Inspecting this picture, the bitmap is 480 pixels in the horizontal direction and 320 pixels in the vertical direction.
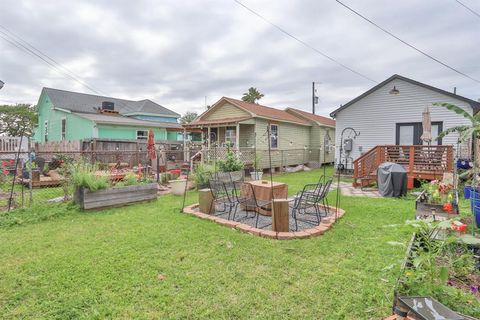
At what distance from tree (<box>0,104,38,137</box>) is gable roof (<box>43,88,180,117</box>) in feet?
32.4

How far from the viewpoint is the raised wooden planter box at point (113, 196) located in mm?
6004

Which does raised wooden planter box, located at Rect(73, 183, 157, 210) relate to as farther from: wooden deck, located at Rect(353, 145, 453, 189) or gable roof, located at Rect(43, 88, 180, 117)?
gable roof, located at Rect(43, 88, 180, 117)

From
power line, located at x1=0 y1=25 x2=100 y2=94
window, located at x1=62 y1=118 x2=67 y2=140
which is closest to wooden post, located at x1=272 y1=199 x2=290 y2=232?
power line, located at x1=0 y1=25 x2=100 y2=94

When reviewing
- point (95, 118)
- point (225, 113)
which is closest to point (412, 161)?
point (225, 113)

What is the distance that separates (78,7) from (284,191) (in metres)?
10.3

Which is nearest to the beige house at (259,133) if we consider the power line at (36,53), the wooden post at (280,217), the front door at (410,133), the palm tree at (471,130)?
the front door at (410,133)

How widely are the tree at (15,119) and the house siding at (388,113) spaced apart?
107 feet

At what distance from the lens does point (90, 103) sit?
24.0m

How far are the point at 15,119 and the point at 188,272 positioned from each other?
37.0m

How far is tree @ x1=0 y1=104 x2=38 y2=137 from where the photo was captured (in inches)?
1161

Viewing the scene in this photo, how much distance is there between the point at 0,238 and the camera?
438 cm

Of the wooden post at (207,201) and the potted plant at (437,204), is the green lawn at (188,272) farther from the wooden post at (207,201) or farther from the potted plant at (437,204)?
the potted plant at (437,204)

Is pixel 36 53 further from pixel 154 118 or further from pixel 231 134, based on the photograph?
pixel 231 134

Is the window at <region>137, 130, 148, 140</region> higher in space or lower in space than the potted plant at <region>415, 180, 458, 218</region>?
higher
